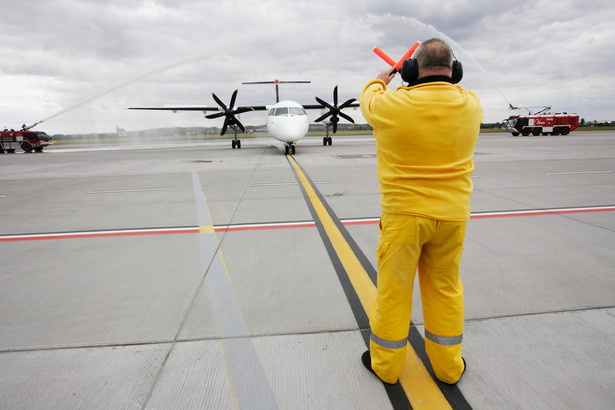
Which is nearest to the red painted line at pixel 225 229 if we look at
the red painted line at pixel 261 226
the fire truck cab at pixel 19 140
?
the red painted line at pixel 261 226

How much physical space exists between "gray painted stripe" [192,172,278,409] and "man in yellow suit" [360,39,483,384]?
0.76 meters

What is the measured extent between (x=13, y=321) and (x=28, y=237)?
2.94m

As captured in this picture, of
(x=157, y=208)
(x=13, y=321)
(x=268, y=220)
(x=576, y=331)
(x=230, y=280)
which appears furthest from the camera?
(x=157, y=208)

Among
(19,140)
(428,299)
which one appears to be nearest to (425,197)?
(428,299)

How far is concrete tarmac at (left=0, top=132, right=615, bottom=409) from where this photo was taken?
207cm

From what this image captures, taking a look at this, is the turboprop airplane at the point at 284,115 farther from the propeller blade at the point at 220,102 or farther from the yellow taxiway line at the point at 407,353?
the yellow taxiway line at the point at 407,353

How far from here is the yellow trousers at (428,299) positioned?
201 cm

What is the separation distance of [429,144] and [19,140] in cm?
3674

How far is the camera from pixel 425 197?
1929 millimetres

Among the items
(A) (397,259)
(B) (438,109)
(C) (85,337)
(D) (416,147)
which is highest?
(B) (438,109)

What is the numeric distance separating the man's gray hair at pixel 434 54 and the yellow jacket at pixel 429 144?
13 centimetres

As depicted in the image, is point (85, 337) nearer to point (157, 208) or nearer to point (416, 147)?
point (416, 147)

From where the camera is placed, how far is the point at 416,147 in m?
1.91

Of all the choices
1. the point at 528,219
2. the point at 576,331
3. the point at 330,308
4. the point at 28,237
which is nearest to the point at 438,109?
the point at 330,308
